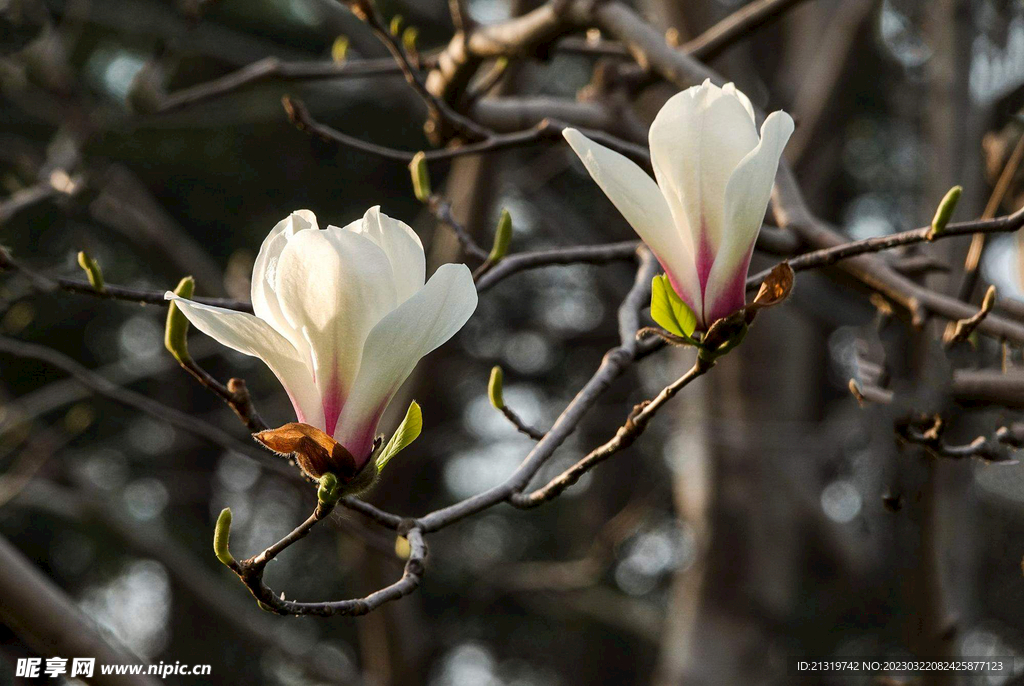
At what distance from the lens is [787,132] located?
0.53 m

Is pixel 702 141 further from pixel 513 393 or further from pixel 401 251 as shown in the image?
pixel 513 393

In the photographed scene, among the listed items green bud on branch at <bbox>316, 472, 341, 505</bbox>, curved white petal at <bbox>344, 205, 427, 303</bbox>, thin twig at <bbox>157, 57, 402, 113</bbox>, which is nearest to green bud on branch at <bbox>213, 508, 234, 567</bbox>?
green bud on branch at <bbox>316, 472, 341, 505</bbox>

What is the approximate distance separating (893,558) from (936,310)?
3117 millimetres

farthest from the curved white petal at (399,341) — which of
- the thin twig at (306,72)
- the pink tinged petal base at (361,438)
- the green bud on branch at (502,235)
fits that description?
the thin twig at (306,72)

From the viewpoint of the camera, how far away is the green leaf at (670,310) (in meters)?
0.54

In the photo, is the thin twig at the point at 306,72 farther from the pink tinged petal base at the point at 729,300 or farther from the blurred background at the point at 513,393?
the pink tinged petal base at the point at 729,300

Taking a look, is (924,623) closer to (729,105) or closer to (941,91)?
(941,91)

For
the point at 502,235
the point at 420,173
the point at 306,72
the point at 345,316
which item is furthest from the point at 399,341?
the point at 306,72

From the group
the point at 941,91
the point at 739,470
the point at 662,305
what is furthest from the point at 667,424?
the point at 662,305

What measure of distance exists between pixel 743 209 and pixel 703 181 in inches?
1.1

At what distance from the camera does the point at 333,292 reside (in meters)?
0.51

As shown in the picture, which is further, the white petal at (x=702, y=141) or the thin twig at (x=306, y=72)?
the thin twig at (x=306, y=72)

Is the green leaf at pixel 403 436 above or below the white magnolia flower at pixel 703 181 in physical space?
below

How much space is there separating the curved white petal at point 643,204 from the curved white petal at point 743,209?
2cm
